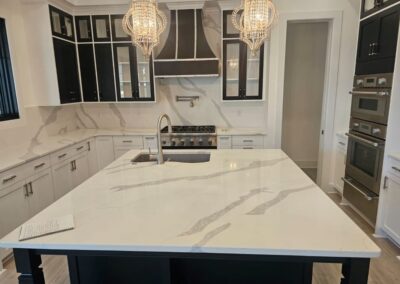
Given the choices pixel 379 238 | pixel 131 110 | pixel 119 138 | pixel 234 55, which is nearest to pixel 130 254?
pixel 379 238

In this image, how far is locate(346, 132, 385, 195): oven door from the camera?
8.78ft

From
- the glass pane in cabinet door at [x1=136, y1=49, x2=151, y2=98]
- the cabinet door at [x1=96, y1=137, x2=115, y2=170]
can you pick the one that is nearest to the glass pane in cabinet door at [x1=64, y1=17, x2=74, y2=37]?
the glass pane in cabinet door at [x1=136, y1=49, x2=151, y2=98]

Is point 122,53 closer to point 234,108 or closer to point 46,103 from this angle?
point 46,103

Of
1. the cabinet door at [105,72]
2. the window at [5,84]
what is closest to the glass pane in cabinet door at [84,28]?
the cabinet door at [105,72]

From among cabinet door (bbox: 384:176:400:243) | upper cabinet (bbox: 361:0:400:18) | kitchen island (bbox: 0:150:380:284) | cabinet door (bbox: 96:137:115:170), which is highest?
upper cabinet (bbox: 361:0:400:18)

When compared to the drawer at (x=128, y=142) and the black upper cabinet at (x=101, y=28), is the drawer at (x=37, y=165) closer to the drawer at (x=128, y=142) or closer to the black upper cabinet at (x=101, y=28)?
the drawer at (x=128, y=142)

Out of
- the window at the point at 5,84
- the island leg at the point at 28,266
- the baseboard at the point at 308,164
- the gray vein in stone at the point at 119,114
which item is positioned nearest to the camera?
the island leg at the point at 28,266

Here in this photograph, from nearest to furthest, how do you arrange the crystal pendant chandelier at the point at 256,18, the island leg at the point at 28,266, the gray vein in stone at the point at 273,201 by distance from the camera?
1. the island leg at the point at 28,266
2. the gray vein in stone at the point at 273,201
3. the crystal pendant chandelier at the point at 256,18

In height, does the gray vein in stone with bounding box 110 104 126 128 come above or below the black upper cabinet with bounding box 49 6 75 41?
below

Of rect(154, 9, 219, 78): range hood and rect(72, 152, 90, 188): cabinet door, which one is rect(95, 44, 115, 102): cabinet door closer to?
rect(154, 9, 219, 78): range hood

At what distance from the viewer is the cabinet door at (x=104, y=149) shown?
4090 millimetres

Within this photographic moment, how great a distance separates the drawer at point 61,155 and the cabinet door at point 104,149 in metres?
0.56

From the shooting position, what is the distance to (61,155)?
3.29 m

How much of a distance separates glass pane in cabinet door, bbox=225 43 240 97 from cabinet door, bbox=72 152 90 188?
2287 millimetres
